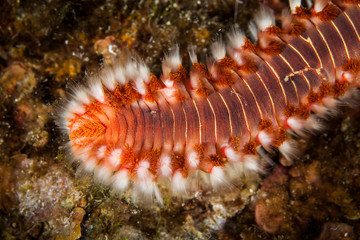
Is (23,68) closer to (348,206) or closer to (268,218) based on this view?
(268,218)

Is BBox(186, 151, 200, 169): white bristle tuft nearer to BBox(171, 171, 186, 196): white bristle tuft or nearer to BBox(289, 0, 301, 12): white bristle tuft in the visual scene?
BBox(171, 171, 186, 196): white bristle tuft

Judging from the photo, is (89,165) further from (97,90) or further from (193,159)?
(193,159)

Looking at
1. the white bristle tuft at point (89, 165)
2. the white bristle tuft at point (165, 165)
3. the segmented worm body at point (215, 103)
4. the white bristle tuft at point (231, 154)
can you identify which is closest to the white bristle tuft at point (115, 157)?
the segmented worm body at point (215, 103)

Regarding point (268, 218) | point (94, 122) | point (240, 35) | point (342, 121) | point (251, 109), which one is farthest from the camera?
point (342, 121)

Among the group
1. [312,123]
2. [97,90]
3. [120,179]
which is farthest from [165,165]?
[312,123]

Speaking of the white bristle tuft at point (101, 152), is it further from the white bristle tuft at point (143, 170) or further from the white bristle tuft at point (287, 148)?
the white bristle tuft at point (287, 148)

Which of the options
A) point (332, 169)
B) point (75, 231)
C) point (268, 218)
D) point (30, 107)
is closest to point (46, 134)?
point (30, 107)
